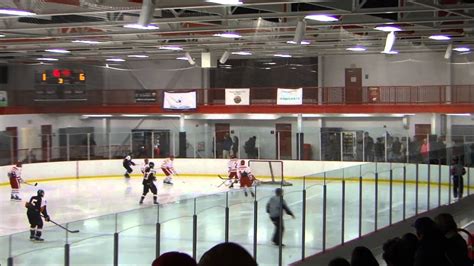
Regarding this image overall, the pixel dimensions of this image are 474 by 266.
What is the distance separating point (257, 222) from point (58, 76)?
62.1 feet

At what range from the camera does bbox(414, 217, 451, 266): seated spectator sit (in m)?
4.68

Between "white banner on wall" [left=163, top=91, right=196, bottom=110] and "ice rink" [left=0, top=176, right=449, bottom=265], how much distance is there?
10978 millimetres

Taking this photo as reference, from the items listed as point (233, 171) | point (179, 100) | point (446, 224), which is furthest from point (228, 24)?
A: point (179, 100)

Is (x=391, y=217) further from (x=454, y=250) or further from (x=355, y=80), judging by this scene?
(x=355, y=80)

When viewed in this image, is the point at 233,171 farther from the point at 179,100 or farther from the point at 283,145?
the point at 179,100

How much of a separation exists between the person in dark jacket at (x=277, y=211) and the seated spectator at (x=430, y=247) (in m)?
5.67

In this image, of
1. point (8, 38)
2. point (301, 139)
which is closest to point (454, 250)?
point (8, 38)

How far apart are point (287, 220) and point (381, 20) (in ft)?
16.2

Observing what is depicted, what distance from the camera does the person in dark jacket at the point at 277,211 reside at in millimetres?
10820

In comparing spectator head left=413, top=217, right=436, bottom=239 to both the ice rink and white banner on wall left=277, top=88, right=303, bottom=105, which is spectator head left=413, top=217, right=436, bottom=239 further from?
white banner on wall left=277, top=88, right=303, bottom=105

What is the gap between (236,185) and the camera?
2447 centimetres

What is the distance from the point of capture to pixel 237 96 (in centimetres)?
2972

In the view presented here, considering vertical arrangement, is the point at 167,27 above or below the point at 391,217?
above

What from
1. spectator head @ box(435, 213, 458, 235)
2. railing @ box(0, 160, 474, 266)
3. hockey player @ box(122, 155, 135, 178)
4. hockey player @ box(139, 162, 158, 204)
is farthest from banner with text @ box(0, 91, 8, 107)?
spectator head @ box(435, 213, 458, 235)
